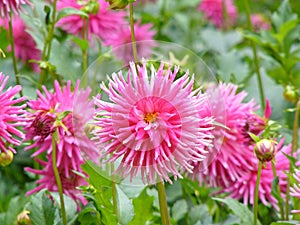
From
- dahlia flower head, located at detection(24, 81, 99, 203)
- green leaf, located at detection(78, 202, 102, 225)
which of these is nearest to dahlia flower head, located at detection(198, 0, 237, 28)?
dahlia flower head, located at detection(24, 81, 99, 203)

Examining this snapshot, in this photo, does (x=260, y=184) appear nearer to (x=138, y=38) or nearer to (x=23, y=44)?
(x=138, y=38)

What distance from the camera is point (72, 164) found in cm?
123

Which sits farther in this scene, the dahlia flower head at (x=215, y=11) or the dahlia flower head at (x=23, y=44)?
the dahlia flower head at (x=215, y=11)

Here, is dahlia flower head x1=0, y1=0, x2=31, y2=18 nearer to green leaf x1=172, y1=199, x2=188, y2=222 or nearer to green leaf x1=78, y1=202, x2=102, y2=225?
green leaf x1=78, y1=202, x2=102, y2=225

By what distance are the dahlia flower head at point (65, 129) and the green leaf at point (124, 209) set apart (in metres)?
0.08

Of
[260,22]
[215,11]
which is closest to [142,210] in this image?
[215,11]

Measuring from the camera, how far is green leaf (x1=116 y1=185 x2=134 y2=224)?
43.6 inches

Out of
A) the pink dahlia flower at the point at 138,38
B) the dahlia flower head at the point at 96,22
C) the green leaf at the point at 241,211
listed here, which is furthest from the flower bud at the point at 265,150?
the dahlia flower head at the point at 96,22

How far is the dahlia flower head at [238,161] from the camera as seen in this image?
49.1 inches

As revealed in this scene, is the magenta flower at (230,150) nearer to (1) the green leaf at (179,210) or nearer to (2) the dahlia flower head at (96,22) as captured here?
(1) the green leaf at (179,210)

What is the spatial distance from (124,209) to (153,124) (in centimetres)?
26

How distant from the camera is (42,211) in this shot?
1.14 meters

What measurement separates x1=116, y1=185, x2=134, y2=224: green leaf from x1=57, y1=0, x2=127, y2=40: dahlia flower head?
58cm

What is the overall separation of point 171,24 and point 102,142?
1.69 metres
